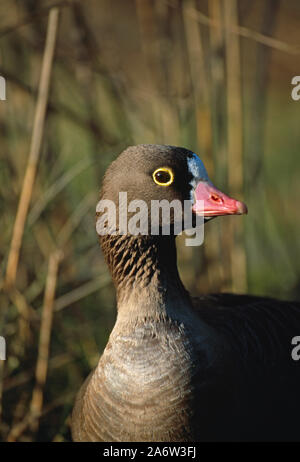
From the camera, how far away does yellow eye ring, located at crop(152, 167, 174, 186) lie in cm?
270

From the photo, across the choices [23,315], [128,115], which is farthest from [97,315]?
[128,115]

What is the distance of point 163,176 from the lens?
2.72 metres

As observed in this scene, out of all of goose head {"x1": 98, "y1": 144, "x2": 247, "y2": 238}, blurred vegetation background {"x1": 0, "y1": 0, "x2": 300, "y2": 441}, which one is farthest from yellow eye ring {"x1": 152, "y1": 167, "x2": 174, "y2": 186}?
blurred vegetation background {"x1": 0, "y1": 0, "x2": 300, "y2": 441}

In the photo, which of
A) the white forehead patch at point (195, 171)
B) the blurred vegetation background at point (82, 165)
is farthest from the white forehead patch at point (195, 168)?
the blurred vegetation background at point (82, 165)

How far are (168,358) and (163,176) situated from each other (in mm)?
719

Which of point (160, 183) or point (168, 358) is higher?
point (160, 183)

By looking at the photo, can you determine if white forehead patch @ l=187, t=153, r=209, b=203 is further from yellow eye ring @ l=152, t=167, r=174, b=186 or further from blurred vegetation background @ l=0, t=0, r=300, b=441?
blurred vegetation background @ l=0, t=0, r=300, b=441

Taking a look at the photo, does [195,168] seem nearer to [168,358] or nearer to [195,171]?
[195,171]

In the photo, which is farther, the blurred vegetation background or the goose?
the blurred vegetation background

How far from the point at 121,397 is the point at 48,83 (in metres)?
1.47

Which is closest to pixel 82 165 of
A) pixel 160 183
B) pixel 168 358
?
pixel 160 183

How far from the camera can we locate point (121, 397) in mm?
2686

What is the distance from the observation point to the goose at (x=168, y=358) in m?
2.66
